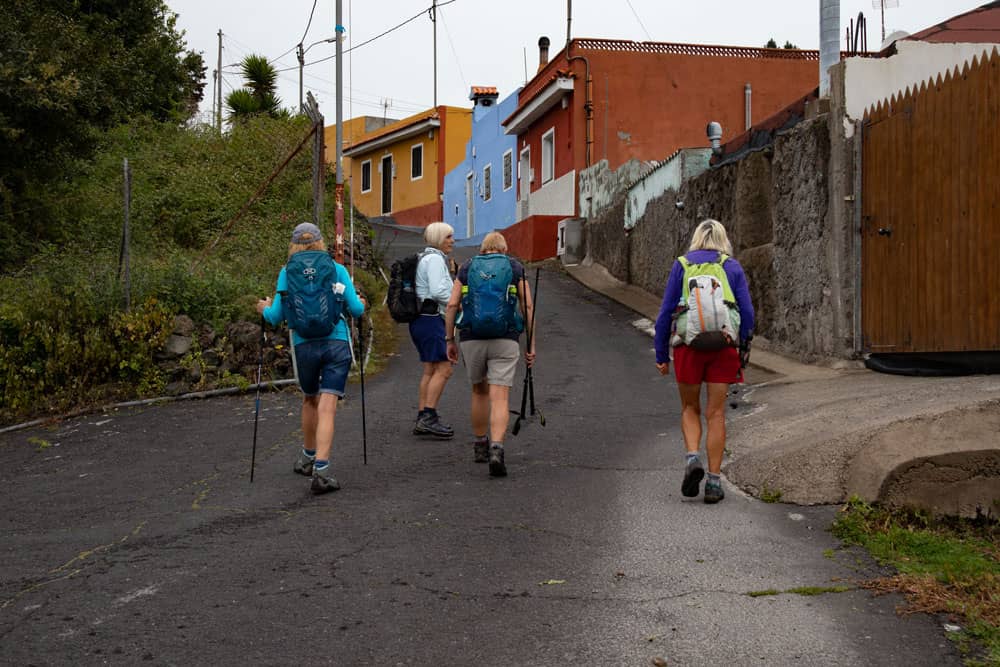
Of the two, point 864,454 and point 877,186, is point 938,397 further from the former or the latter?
point 877,186

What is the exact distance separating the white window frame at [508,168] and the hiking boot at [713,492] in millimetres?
25540

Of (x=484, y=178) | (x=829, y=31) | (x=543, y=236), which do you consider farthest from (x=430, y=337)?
(x=484, y=178)

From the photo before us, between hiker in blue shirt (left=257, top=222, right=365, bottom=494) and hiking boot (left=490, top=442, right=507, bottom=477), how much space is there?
989mm

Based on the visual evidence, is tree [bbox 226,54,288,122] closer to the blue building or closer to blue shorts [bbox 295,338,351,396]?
the blue building

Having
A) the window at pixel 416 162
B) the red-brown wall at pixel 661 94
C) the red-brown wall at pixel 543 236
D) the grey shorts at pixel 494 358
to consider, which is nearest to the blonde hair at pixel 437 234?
the grey shorts at pixel 494 358

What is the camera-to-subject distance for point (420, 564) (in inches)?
183

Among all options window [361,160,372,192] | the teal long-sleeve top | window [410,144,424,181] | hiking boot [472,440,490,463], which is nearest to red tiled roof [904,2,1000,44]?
hiking boot [472,440,490,463]

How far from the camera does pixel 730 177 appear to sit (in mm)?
13703

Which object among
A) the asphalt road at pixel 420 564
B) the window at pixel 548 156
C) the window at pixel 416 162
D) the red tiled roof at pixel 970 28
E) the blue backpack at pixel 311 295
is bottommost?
the asphalt road at pixel 420 564

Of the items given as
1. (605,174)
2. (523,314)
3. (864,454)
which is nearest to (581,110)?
(605,174)

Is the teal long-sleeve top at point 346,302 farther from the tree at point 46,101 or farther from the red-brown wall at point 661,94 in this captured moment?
the red-brown wall at point 661,94

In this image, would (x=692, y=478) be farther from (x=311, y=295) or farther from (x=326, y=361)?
(x=311, y=295)

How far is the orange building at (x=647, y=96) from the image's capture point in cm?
2388

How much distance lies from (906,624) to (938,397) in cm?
380
